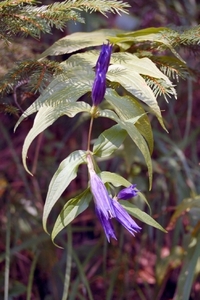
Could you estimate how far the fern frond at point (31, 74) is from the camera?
0.75 m

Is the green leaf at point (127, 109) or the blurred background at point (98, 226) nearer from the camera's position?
the green leaf at point (127, 109)

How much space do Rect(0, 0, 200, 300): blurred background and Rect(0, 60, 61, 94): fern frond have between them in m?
0.28

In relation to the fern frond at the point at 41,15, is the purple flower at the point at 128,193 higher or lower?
lower

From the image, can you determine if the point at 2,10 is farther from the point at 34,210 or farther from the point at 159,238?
the point at 159,238

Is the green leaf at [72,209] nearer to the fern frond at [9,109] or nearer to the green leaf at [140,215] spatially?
the green leaf at [140,215]

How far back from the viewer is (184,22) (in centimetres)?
144

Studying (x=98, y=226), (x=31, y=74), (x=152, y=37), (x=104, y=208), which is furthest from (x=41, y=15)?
(x=98, y=226)

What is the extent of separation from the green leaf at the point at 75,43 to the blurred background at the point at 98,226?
6.5 inches

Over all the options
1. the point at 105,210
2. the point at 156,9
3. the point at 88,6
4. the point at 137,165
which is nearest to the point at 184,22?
the point at 156,9

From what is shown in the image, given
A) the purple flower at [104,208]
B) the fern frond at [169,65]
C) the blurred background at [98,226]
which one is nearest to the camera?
the purple flower at [104,208]

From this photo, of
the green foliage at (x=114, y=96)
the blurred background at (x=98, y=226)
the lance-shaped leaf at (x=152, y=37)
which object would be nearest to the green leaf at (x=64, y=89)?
the green foliage at (x=114, y=96)

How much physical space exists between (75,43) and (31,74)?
0.43 feet

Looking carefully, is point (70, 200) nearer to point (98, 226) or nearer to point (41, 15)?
point (41, 15)

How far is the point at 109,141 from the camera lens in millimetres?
718
